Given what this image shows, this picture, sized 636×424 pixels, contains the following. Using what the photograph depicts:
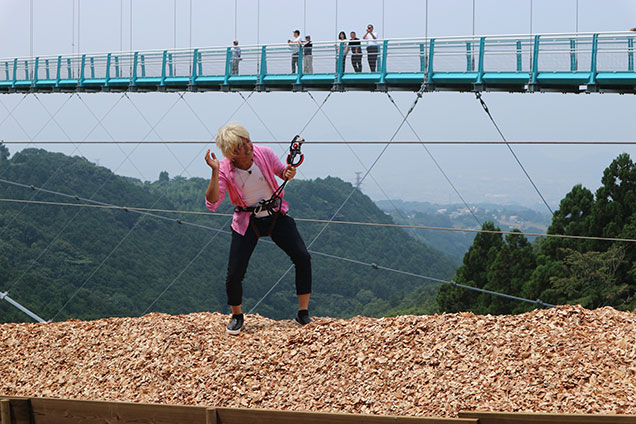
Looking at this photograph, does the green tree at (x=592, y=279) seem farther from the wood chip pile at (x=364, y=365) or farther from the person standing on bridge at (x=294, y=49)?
the wood chip pile at (x=364, y=365)

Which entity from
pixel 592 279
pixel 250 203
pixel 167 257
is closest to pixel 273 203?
pixel 250 203

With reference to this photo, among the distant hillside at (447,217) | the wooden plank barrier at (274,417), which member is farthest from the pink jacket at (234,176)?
the distant hillside at (447,217)

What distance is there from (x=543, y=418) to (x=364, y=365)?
4.87 feet

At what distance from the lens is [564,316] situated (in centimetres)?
494

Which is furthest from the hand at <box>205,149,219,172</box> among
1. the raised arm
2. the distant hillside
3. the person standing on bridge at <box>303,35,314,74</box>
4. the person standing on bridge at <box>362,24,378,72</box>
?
the distant hillside

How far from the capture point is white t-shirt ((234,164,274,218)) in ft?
16.8

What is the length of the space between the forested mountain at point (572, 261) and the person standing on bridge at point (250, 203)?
2213 centimetres

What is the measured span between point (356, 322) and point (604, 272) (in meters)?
23.4

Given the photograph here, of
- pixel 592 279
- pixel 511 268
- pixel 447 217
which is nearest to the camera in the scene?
pixel 592 279

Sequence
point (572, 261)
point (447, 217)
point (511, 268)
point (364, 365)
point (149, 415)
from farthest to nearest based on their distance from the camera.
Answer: point (447, 217) → point (511, 268) → point (572, 261) → point (364, 365) → point (149, 415)

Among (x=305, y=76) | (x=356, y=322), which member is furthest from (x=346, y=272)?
(x=356, y=322)

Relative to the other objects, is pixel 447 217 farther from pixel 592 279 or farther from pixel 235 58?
pixel 235 58

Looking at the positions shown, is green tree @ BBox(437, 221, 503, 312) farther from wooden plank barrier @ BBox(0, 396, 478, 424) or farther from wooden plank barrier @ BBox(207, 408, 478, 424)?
wooden plank barrier @ BBox(207, 408, 478, 424)

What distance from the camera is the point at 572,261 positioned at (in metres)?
27.5
